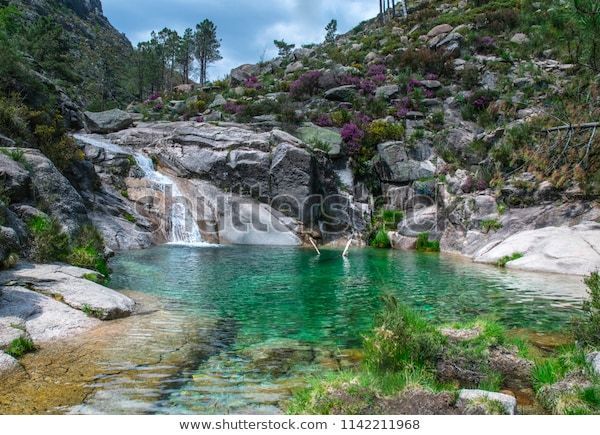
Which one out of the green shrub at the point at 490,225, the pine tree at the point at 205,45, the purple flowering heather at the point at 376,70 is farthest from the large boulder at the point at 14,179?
the pine tree at the point at 205,45

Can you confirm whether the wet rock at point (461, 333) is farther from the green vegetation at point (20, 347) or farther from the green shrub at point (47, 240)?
the green shrub at point (47, 240)

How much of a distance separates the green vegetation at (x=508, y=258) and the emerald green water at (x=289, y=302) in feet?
4.05

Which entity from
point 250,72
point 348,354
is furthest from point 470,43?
point 348,354

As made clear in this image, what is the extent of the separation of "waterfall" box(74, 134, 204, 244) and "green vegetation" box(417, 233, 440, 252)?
15.0 meters

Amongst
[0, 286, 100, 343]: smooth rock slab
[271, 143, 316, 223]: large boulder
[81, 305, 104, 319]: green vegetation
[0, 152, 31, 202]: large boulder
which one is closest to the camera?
[0, 286, 100, 343]: smooth rock slab

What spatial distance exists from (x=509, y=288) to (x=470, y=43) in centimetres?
4510

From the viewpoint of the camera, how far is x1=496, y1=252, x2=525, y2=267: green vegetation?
20.4m

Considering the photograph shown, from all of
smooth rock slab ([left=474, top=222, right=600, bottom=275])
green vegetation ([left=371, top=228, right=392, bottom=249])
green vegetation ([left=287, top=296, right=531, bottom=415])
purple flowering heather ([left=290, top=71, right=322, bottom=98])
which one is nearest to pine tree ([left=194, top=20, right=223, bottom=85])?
purple flowering heather ([left=290, top=71, right=322, bottom=98])

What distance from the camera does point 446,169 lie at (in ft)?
112

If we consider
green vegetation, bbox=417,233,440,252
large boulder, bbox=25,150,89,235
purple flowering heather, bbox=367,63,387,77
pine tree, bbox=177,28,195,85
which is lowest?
green vegetation, bbox=417,233,440,252

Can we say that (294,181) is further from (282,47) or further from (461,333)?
(282,47)

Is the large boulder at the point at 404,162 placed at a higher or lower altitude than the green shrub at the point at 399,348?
higher

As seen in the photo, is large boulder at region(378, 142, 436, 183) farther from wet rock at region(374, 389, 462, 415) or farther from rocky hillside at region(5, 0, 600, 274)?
wet rock at region(374, 389, 462, 415)

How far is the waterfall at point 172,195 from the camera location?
98.4 feet
